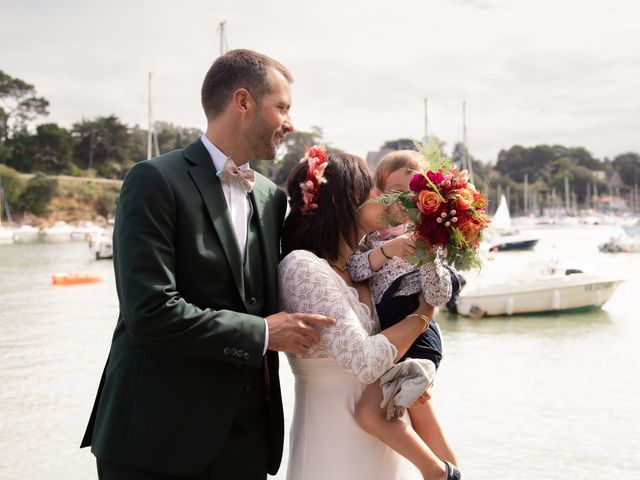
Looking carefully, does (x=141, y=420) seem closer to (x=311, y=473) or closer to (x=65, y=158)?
(x=311, y=473)

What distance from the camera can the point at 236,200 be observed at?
265cm

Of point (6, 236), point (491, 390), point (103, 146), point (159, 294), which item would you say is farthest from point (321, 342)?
point (103, 146)

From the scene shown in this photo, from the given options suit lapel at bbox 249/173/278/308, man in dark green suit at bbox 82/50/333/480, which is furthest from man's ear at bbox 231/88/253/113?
suit lapel at bbox 249/173/278/308

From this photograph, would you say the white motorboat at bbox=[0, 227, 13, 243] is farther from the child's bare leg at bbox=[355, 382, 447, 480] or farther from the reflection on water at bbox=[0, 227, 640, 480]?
the child's bare leg at bbox=[355, 382, 447, 480]

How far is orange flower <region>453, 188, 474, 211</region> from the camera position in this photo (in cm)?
271

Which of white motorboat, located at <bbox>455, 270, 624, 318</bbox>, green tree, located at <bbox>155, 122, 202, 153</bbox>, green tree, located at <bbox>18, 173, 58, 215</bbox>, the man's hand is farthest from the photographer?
green tree, located at <bbox>155, 122, 202, 153</bbox>

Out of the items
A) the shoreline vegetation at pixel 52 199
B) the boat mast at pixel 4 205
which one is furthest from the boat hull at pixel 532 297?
the shoreline vegetation at pixel 52 199

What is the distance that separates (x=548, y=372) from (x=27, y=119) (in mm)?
89398

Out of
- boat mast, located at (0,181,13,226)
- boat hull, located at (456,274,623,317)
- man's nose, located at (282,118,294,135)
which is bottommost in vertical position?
boat hull, located at (456,274,623,317)

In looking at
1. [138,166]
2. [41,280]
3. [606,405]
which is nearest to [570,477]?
[606,405]

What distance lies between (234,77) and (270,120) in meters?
0.20

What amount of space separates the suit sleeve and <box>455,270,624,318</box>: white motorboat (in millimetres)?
16121

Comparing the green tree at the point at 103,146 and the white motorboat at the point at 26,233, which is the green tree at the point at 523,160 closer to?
the green tree at the point at 103,146

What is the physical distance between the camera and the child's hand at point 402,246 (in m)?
2.81
